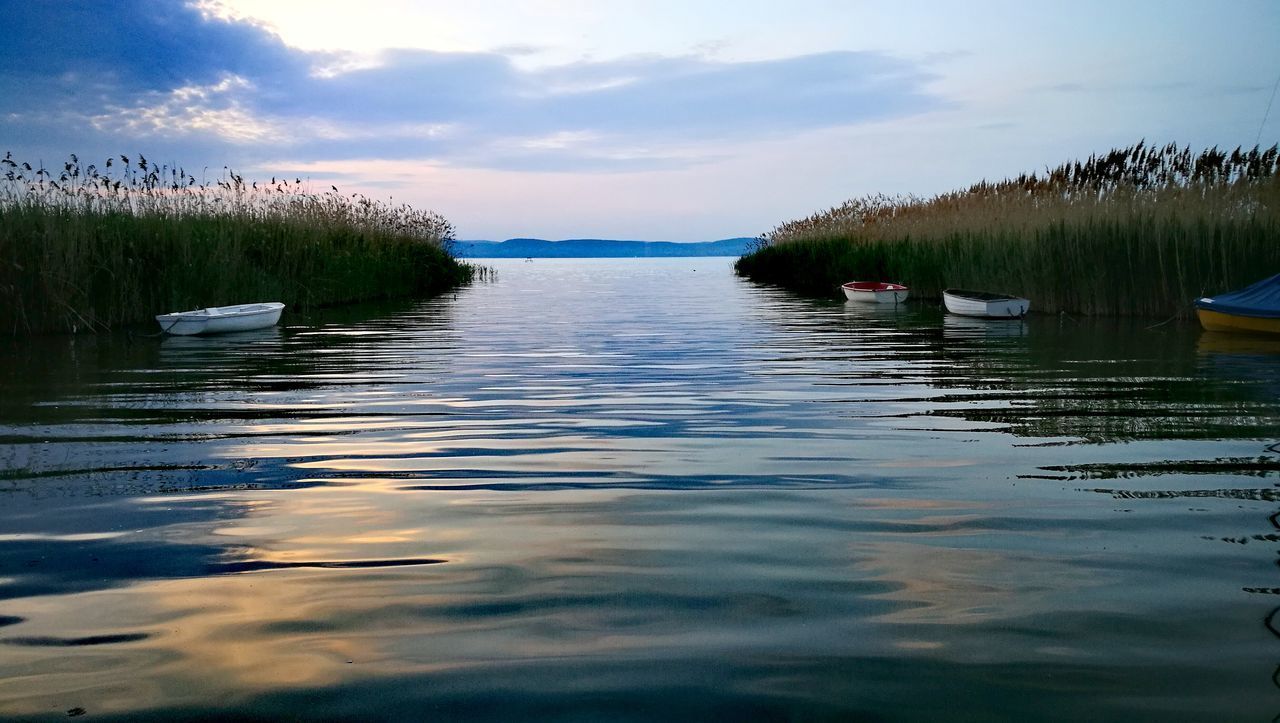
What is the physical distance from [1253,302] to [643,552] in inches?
512

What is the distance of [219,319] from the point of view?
15.0 m

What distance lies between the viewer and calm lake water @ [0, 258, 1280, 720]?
8.66 feet

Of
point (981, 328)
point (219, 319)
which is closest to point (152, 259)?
point (219, 319)

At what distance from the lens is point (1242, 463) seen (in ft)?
18.2

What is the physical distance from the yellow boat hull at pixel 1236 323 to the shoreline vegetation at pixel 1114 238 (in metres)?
1.89

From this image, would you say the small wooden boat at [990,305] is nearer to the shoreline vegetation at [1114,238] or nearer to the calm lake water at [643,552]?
the shoreline vegetation at [1114,238]

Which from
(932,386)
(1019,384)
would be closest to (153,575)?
(932,386)

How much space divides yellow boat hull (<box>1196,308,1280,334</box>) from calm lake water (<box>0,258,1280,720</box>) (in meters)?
5.56

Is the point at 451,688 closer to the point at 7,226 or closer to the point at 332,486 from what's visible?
the point at 332,486

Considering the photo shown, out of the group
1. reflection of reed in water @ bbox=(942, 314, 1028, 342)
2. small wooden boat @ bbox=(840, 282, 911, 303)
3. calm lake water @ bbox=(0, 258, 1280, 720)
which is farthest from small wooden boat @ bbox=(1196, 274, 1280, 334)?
small wooden boat @ bbox=(840, 282, 911, 303)

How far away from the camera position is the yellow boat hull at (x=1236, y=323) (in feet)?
44.9

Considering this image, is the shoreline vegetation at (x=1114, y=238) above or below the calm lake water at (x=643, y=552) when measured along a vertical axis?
above

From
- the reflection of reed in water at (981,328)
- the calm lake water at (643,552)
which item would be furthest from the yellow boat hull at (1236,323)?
the calm lake water at (643,552)

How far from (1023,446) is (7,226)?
1356 cm
